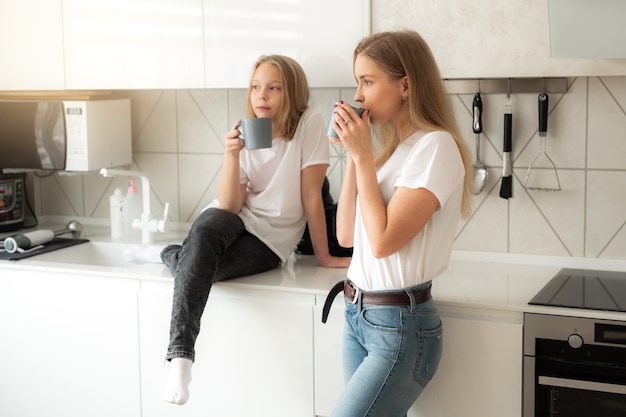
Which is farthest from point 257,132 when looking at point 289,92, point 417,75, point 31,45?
point 31,45

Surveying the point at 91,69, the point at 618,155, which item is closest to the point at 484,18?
the point at 618,155

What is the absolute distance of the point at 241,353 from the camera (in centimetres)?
250

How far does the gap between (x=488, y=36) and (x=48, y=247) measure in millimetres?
1647

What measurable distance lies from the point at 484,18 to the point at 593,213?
712mm

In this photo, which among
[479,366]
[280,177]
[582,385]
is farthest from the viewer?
[280,177]

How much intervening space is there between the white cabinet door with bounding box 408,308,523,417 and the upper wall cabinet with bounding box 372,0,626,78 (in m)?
0.69

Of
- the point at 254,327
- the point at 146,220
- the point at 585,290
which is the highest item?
the point at 146,220

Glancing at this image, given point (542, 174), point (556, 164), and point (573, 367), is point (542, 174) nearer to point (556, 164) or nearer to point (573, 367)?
point (556, 164)

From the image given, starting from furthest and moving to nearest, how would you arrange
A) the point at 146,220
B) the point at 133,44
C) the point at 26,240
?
the point at 146,220
the point at 26,240
the point at 133,44

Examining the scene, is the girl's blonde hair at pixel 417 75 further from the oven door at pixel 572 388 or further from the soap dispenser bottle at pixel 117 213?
the soap dispenser bottle at pixel 117 213

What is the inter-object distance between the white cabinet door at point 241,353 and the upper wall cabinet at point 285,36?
69cm

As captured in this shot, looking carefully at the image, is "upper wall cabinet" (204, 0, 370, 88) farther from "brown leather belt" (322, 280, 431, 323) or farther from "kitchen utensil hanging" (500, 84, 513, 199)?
"brown leather belt" (322, 280, 431, 323)

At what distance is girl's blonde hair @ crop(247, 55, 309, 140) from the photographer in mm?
2523

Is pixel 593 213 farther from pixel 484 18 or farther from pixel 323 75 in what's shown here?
pixel 323 75
